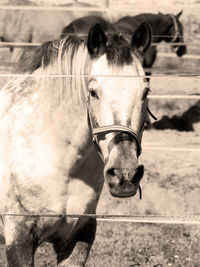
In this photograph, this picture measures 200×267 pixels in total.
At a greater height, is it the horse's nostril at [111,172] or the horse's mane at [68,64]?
the horse's mane at [68,64]

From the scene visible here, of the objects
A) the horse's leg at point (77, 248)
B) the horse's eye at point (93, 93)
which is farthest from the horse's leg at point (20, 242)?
the horse's eye at point (93, 93)

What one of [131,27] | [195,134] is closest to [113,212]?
[195,134]

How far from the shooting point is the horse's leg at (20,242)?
90.5 inches

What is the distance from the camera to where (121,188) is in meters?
1.97

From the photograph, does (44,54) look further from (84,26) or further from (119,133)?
(84,26)

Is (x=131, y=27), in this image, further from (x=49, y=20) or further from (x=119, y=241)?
(x=119, y=241)

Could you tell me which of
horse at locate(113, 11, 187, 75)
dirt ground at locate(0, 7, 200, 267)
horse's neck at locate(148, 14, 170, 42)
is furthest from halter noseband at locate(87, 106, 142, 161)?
horse's neck at locate(148, 14, 170, 42)

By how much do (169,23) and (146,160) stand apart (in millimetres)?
3689

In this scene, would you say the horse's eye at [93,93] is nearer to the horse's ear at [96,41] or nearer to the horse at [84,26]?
the horse's ear at [96,41]

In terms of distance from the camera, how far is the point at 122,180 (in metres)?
1.96

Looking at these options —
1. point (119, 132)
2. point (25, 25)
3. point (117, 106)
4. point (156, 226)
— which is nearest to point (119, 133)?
point (119, 132)

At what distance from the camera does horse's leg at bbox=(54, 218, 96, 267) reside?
8.32 feet

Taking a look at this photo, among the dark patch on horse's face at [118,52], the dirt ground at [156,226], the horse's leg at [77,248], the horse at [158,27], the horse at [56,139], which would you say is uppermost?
the dark patch on horse's face at [118,52]

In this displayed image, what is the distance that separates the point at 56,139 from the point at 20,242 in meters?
0.49
